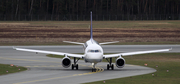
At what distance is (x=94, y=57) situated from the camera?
1120 inches

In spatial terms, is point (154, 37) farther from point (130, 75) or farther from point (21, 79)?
point (21, 79)

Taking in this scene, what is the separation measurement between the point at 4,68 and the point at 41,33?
5761 cm
